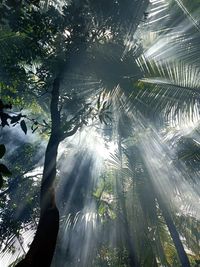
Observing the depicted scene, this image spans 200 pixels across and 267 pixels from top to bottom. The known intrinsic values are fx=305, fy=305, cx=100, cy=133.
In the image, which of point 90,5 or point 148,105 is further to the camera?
point 148,105

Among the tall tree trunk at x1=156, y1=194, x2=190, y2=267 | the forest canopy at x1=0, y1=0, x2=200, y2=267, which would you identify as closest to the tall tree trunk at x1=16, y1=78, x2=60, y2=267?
the forest canopy at x1=0, y1=0, x2=200, y2=267

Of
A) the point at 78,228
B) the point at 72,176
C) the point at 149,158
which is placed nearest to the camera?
the point at 78,228

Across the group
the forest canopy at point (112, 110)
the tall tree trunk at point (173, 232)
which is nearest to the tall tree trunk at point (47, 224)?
the forest canopy at point (112, 110)

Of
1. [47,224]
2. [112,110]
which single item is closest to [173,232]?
[112,110]

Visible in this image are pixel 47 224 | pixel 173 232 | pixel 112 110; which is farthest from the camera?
pixel 173 232

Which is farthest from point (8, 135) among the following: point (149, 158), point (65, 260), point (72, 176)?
point (149, 158)

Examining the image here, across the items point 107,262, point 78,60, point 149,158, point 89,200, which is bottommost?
point 107,262

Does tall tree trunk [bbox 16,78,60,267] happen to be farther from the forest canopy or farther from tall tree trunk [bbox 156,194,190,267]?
tall tree trunk [bbox 156,194,190,267]

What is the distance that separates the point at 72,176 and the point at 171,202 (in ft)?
17.7

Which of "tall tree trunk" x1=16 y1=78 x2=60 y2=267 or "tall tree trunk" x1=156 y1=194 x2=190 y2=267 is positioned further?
"tall tree trunk" x1=156 y1=194 x2=190 y2=267

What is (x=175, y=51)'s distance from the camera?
282 inches

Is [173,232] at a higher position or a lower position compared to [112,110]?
lower

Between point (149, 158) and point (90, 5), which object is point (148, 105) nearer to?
point (90, 5)

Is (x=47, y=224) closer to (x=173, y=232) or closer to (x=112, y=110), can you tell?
(x=112, y=110)
